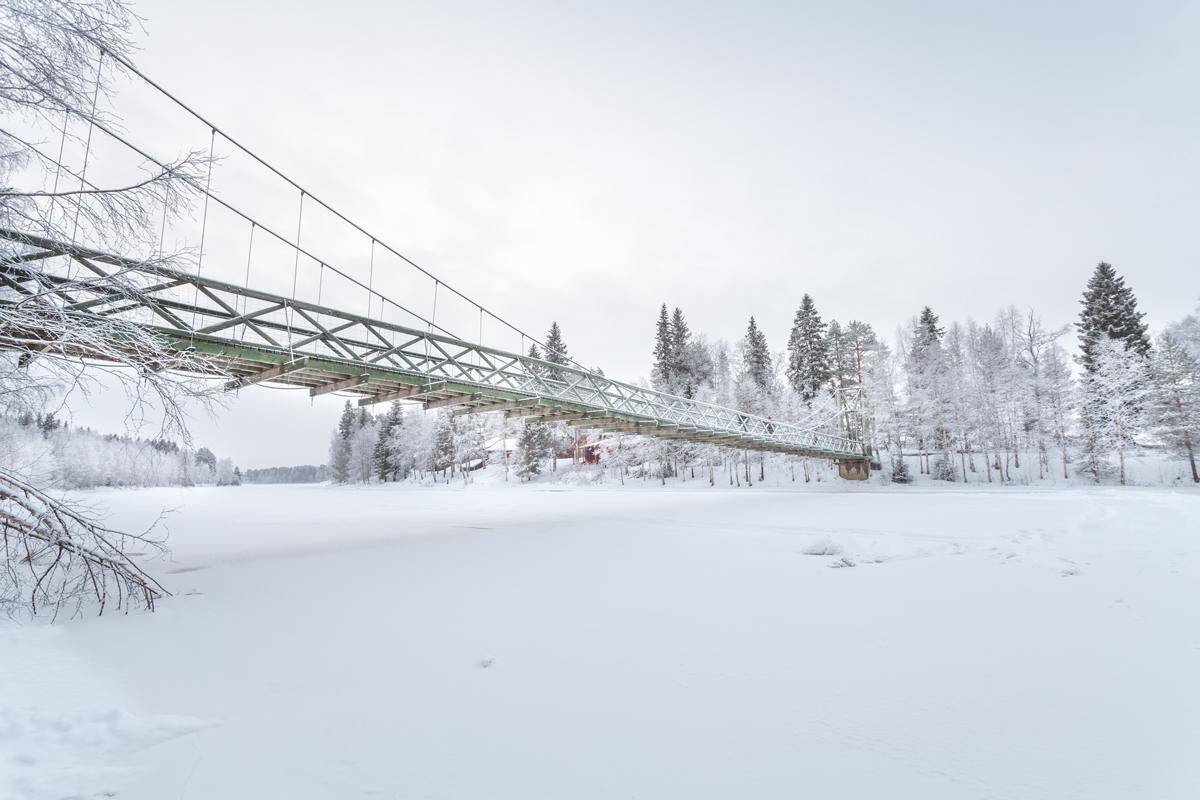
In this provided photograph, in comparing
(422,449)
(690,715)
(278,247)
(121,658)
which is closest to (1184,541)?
(690,715)

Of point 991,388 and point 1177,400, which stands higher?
point 991,388

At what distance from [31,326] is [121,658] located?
2498mm

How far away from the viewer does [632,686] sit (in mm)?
3053

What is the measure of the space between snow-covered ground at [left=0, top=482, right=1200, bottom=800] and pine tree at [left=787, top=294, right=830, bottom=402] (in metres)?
35.3

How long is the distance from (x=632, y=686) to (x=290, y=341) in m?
8.46

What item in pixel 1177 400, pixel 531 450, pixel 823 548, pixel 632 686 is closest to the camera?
pixel 632 686

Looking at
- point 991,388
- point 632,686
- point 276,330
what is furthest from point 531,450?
point 632,686

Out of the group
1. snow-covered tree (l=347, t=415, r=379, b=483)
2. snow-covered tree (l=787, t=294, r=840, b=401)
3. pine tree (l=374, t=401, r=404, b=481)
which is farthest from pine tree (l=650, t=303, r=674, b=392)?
snow-covered tree (l=347, t=415, r=379, b=483)

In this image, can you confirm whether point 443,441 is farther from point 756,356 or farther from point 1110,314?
point 1110,314

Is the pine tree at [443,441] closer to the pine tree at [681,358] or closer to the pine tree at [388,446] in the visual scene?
the pine tree at [388,446]

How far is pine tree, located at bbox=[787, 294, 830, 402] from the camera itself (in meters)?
40.4

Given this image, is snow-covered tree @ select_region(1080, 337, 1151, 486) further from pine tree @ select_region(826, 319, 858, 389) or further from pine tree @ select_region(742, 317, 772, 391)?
pine tree @ select_region(742, 317, 772, 391)

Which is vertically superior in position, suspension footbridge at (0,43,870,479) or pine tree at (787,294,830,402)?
pine tree at (787,294,830,402)

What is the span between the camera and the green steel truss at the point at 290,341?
13.8 ft
